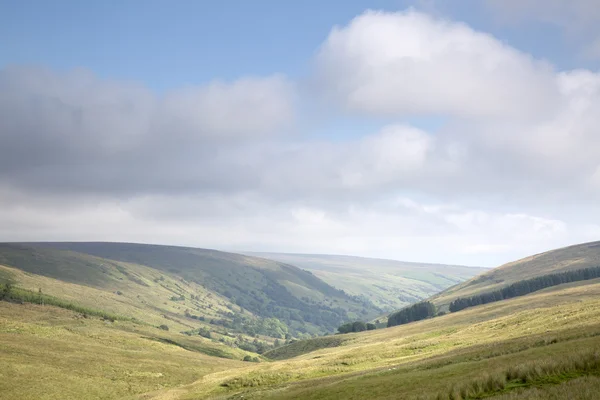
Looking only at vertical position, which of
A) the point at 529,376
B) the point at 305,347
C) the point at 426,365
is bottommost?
the point at 305,347

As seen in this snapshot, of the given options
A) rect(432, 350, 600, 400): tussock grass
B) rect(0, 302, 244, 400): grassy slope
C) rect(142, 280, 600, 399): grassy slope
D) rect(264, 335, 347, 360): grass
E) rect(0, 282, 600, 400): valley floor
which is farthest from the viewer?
rect(264, 335, 347, 360): grass

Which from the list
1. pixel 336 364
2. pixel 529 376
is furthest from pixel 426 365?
pixel 336 364

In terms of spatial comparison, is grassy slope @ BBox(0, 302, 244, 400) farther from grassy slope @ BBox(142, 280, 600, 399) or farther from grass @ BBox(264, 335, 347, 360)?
grass @ BBox(264, 335, 347, 360)

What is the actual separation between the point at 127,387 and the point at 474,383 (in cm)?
8556

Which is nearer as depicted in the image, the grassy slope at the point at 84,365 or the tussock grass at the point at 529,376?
the tussock grass at the point at 529,376

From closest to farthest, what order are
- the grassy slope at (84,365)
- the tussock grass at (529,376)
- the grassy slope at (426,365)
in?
the tussock grass at (529,376)
the grassy slope at (426,365)
the grassy slope at (84,365)

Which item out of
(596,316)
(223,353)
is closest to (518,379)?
(596,316)

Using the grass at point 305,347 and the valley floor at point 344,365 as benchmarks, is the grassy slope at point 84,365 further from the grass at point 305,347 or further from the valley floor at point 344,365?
the grass at point 305,347

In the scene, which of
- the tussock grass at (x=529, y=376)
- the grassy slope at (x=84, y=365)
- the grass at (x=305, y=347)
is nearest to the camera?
the tussock grass at (x=529, y=376)

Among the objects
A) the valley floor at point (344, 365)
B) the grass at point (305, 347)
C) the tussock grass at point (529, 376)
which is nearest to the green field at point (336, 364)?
the tussock grass at point (529, 376)

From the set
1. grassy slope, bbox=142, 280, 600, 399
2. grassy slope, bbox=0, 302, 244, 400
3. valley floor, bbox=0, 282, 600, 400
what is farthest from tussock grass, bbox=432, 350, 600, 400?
grassy slope, bbox=0, 302, 244, 400

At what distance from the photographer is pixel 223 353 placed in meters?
192

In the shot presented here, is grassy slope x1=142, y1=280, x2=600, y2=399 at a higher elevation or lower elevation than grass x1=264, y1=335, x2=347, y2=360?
higher

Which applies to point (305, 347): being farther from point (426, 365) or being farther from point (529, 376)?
point (529, 376)
